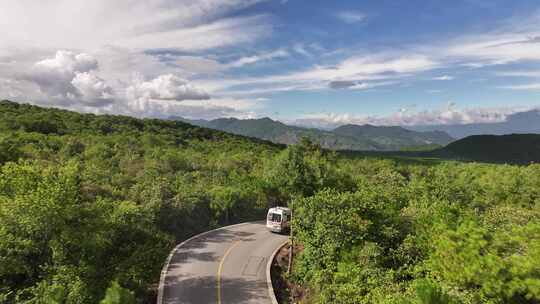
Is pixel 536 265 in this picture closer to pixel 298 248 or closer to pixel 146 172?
pixel 298 248

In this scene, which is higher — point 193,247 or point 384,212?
point 384,212

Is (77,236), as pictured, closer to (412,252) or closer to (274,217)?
(412,252)

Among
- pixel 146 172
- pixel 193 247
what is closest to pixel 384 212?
pixel 193 247

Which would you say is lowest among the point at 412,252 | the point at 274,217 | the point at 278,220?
the point at 278,220

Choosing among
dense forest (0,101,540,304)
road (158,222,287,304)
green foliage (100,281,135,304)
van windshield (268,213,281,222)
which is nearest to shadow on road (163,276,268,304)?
road (158,222,287,304)

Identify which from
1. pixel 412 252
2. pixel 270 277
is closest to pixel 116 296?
pixel 270 277

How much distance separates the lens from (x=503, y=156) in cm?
19000

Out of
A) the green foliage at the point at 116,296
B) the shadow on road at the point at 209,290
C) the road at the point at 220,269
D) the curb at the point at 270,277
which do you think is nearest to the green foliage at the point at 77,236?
the green foliage at the point at 116,296

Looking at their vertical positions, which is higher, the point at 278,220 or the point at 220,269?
the point at 278,220

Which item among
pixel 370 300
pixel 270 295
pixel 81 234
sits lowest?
pixel 270 295

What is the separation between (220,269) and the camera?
20.6 m

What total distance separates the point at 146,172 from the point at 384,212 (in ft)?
94.2

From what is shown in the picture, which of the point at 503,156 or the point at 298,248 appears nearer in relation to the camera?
the point at 298,248

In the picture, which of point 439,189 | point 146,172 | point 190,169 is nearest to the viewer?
point 439,189
